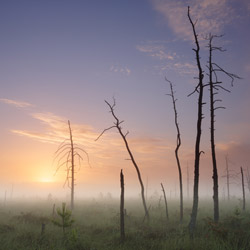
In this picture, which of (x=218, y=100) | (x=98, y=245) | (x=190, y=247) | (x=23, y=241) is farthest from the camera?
(x=218, y=100)

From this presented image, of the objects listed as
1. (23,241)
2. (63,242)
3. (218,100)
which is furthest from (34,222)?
(218,100)

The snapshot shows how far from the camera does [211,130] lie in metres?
16.6

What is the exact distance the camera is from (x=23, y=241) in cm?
1090

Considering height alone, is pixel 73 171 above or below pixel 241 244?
above

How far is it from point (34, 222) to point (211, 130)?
15099 millimetres

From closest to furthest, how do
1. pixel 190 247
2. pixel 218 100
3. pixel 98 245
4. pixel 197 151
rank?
pixel 190 247 < pixel 98 245 < pixel 197 151 < pixel 218 100

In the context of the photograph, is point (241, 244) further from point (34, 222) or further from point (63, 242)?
point (34, 222)

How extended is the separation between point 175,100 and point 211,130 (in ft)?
15.9

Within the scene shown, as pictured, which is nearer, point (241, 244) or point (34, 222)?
point (241, 244)

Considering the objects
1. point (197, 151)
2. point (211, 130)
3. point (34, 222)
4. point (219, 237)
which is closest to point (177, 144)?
point (211, 130)

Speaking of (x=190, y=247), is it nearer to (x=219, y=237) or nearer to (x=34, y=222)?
(x=219, y=237)

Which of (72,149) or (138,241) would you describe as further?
(72,149)

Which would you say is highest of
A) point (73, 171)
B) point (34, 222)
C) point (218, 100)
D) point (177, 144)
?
point (218, 100)

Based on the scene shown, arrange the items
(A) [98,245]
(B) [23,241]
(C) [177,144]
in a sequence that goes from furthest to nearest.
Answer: (C) [177,144] → (B) [23,241] → (A) [98,245]
